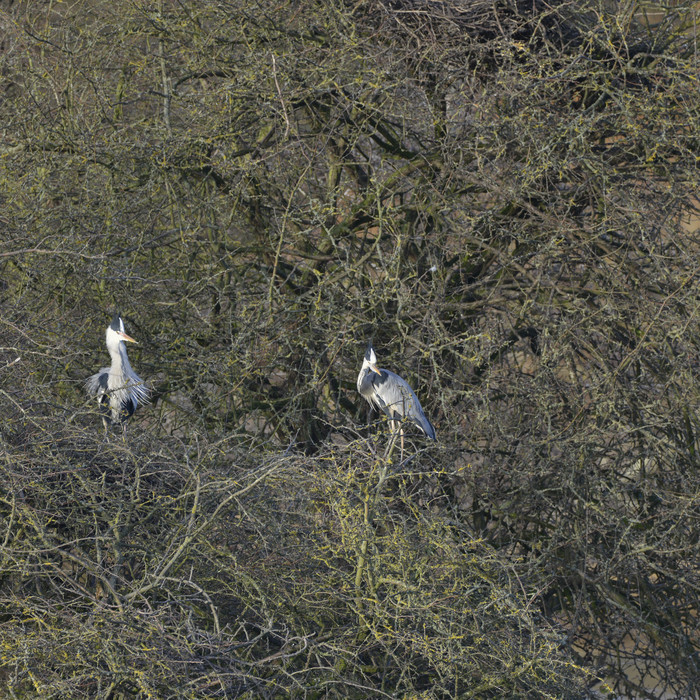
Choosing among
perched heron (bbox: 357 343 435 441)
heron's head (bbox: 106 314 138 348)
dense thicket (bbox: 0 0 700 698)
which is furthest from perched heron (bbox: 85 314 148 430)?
perched heron (bbox: 357 343 435 441)

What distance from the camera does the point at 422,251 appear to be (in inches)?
233

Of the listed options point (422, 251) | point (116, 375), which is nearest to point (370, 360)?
point (422, 251)

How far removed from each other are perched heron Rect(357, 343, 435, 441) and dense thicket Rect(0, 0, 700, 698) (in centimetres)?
12

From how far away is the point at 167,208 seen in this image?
6.14 meters

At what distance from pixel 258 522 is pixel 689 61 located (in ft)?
11.2

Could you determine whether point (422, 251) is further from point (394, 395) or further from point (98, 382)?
point (98, 382)

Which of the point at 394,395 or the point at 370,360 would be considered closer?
the point at 394,395

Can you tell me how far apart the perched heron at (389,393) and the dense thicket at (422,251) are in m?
0.12

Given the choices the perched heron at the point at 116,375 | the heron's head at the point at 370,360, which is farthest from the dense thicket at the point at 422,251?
the perched heron at the point at 116,375

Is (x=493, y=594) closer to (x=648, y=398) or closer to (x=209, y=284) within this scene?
(x=648, y=398)

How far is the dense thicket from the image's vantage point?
17.0ft

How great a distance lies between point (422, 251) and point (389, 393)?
3.44 feet

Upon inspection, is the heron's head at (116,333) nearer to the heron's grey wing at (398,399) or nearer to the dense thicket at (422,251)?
the dense thicket at (422,251)

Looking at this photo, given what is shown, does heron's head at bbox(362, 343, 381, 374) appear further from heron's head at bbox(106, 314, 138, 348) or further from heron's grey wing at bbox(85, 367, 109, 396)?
heron's grey wing at bbox(85, 367, 109, 396)
